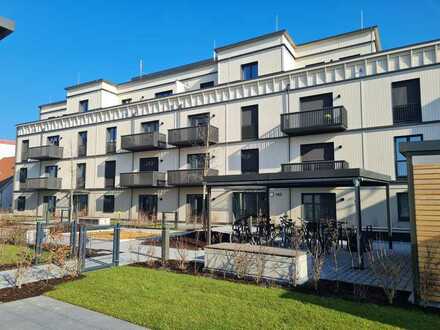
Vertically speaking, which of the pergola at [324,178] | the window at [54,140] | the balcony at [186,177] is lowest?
the pergola at [324,178]

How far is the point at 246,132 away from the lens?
928 inches

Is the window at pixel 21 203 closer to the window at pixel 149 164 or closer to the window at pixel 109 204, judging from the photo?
the window at pixel 109 204

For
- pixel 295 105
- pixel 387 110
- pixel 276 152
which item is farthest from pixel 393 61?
pixel 276 152

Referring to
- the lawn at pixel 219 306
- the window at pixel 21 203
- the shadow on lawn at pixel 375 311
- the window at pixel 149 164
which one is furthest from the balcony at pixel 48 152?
the shadow on lawn at pixel 375 311

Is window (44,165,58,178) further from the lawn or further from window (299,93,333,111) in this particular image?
the lawn

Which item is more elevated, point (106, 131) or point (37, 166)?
point (106, 131)

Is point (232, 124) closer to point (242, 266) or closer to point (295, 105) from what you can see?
point (295, 105)

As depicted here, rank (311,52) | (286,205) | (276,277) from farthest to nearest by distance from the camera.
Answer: (311,52)
(286,205)
(276,277)

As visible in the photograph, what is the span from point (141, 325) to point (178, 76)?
29.2m

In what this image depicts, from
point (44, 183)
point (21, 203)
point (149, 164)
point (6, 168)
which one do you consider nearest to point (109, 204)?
point (149, 164)

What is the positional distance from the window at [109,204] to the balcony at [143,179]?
279 centimetres

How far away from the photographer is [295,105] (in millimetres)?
21484

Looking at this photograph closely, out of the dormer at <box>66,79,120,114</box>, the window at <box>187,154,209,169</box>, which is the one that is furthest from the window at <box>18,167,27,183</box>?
the window at <box>187,154,209,169</box>

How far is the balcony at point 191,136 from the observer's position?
936 inches
